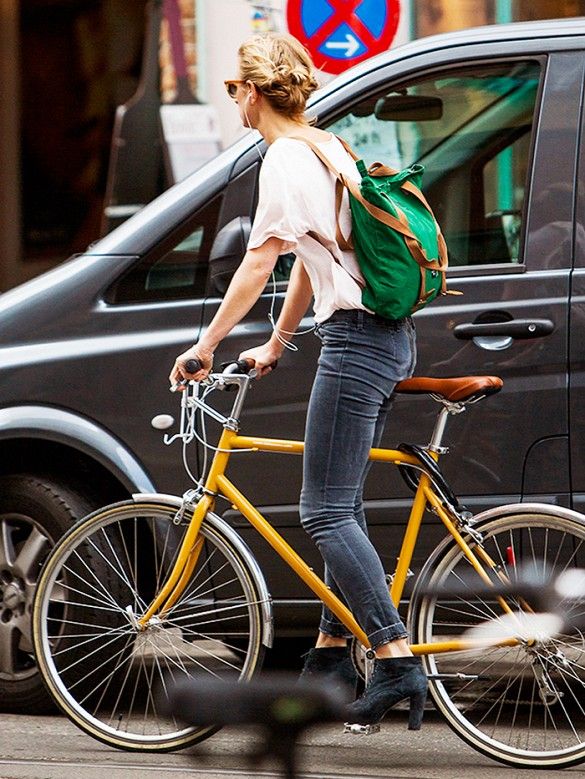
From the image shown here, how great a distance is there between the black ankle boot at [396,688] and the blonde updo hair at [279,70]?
138cm

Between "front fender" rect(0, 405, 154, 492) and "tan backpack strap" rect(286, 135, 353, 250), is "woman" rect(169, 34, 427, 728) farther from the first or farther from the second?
"front fender" rect(0, 405, 154, 492)

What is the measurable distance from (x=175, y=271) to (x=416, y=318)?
2.42 feet

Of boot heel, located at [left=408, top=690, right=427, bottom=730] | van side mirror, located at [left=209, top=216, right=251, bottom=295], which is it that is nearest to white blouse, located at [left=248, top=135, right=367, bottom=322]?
van side mirror, located at [left=209, top=216, right=251, bottom=295]

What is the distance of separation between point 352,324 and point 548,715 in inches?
44.4

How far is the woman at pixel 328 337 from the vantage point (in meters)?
3.70

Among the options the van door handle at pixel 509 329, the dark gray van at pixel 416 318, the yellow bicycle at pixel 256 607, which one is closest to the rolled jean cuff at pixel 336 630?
the yellow bicycle at pixel 256 607

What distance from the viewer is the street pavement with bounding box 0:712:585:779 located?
3.92 meters

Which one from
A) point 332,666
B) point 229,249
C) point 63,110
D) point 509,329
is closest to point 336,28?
point 229,249

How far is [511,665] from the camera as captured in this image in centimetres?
388

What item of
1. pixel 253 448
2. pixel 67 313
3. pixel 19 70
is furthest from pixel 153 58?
pixel 253 448

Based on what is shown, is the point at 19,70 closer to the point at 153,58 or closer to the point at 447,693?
the point at 153,58

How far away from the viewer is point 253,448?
3990mm

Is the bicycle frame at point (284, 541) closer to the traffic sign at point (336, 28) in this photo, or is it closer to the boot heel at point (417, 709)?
the boot heel at point (417, 709)

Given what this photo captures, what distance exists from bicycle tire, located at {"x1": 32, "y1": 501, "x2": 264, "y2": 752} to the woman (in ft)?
0.95
